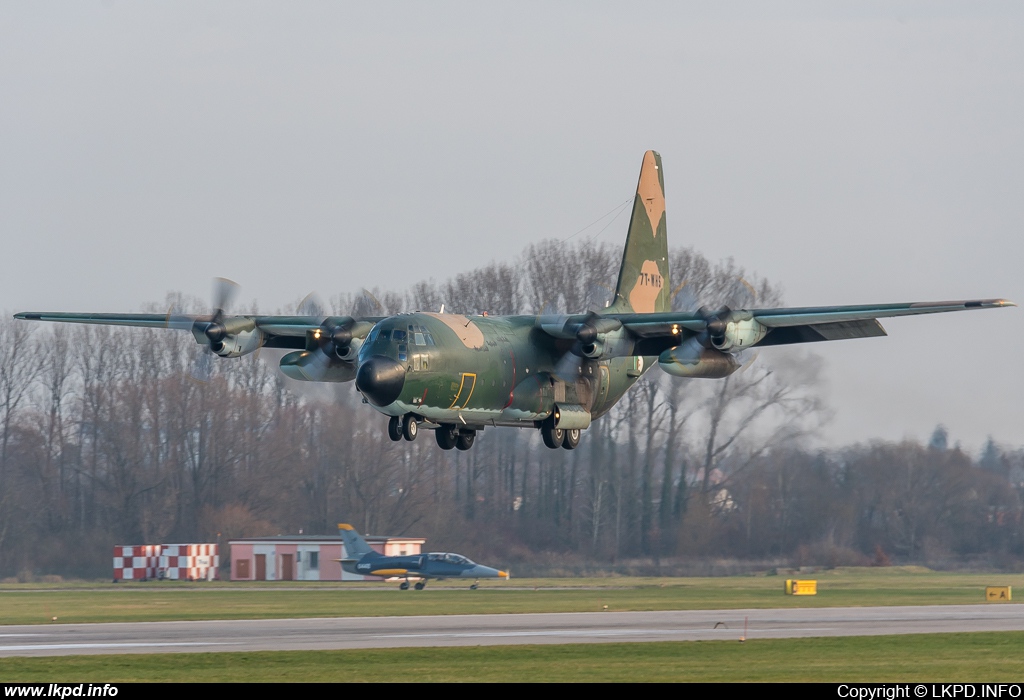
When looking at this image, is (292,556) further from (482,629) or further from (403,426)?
(403,426)

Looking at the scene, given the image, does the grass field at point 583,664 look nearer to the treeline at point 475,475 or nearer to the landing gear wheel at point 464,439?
the landing gear wheel at point 464,439

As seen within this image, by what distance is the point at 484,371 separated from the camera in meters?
28.4

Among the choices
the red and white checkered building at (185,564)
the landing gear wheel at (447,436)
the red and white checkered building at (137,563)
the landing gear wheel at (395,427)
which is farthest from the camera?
the red and white checkered building at (137,563)

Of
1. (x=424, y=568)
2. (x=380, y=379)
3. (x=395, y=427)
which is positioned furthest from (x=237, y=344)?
(x=424, y=568)

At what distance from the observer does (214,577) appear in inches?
2146

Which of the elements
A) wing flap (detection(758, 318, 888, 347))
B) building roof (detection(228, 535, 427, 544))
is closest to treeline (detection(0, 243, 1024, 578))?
building roof (detection(228, 535, 427, 544))

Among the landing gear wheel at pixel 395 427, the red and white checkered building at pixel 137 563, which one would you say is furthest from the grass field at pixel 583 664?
the red and white checkered building at pixel 137 563

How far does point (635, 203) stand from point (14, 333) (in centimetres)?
4125

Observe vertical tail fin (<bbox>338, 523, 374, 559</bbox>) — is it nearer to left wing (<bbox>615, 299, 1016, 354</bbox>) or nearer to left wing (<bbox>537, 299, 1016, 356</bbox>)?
left wing (<bbox>537, 299, 1016, 356</bbox>)

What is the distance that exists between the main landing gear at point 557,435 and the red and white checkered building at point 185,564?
A: 90.0ft

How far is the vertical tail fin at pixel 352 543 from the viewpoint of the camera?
51.4 meters

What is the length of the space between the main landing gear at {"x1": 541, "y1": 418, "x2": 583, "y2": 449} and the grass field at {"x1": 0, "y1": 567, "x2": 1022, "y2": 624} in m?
7.43

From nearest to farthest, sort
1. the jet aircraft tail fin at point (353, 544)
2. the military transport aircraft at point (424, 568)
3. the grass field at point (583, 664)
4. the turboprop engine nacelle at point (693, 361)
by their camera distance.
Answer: the grass field at point (583, 664), the turboprop engine nacelle at point (693, 361), the military transport aircraft at point (424, 568), the jet aircraft tail fin at point (353, 544)

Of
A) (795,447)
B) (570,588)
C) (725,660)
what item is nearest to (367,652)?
(725,660)
